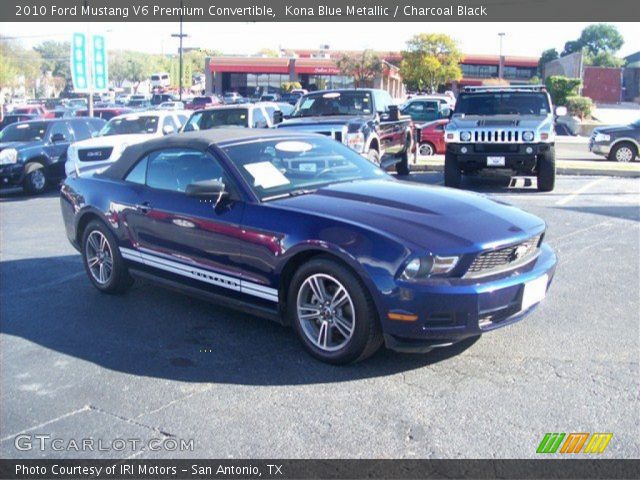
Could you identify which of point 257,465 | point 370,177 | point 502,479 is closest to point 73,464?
point 257,465

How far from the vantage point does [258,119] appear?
15000mm

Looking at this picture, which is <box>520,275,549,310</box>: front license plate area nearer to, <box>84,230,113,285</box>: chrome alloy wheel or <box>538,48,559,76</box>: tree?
<box>84,230,113,285</box>: chrome alloy wheel

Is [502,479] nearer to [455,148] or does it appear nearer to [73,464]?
[73,464]

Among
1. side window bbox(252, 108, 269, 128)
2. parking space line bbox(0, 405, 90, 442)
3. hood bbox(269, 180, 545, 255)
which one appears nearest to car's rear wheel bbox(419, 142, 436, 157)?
side window bbox(252, 108, 269, 128)

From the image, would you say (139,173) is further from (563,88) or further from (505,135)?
(563,88)

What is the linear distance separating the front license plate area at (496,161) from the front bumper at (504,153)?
4 cm

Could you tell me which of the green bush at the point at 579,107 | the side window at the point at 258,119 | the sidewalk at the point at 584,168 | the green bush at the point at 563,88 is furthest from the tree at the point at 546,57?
the side window at the point at 258,119

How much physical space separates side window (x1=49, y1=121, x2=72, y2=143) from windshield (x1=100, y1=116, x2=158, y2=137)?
3.29 ft

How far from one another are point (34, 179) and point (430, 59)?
3738cm

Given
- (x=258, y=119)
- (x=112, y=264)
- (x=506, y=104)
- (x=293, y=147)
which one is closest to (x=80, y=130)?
(x=258, y=119)

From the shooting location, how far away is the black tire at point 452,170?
1244 cm

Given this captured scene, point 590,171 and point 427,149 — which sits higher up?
point 427,149

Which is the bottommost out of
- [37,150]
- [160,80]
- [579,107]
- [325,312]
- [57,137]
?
[325,312]

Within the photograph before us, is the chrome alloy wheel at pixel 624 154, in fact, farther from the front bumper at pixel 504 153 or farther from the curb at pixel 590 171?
the front bumper at pixel 504 153
